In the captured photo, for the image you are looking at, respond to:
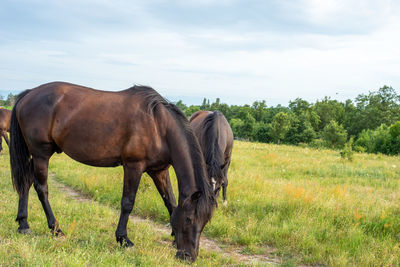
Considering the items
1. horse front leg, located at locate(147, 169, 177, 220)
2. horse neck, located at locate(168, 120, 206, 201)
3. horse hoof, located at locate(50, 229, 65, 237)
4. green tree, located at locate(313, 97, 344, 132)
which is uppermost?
green tree, located at locate(313, 97, 344, 132)

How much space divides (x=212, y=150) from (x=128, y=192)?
2268mm

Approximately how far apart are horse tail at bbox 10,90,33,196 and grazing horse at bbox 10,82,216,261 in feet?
0.75

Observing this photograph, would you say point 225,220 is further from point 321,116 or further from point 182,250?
point 321,116

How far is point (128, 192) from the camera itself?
4270 millimetres

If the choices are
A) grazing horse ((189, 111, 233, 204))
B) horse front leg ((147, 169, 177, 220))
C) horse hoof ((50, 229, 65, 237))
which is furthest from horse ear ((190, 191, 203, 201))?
horse hoof ((50, 229, 65, 237))

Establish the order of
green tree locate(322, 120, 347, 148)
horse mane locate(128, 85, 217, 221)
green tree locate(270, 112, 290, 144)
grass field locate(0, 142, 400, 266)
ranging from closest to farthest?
grass field locate(0, 142, 400, 266) < horse mane locate(128, 85, 217, 221) < green tree locate(322, 120, 347, 148) < green tree locate(270, 112, 290, 144)

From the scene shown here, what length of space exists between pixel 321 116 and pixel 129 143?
70.5m

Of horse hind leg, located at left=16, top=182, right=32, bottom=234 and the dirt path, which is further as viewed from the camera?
horse hind leg, located at left=16, top=182, right=32, bottom=234

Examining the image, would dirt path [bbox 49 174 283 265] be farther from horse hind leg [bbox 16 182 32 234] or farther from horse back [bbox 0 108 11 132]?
horse back [bbox 0 108 11 132]

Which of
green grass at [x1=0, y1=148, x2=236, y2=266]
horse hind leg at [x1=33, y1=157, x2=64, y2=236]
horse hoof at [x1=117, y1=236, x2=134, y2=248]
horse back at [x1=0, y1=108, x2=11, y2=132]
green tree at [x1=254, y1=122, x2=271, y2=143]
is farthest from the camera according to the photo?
green tree at [x1=254, y1=122, x2=271, y2=143]

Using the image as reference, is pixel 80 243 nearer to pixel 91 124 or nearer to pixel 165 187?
pixel 165 187

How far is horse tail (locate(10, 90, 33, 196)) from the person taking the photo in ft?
15.6

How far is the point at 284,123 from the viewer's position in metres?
55.2

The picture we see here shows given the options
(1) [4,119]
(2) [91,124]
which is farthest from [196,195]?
(1) [4,119]
